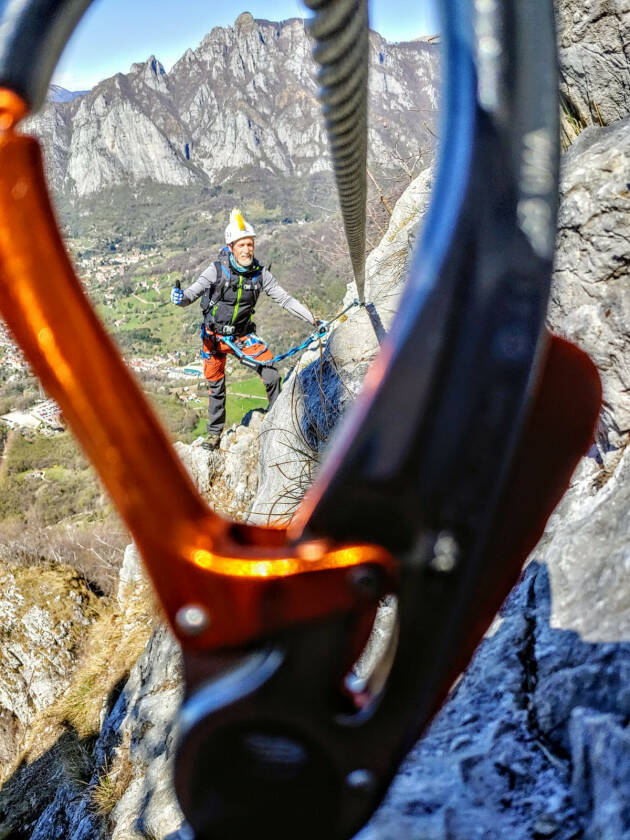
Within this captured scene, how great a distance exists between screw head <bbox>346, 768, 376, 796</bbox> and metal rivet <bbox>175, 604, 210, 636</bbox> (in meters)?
0.25

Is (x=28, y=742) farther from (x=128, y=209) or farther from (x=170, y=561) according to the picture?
(x=128, y=209)

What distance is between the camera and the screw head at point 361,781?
2.25 feet

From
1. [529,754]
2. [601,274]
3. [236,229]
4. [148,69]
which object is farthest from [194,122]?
[529,754]

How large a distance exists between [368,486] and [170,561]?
0.72ft

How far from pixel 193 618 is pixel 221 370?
25.7ft

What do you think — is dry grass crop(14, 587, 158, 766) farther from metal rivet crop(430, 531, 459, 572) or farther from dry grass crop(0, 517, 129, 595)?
metal rivet crop(430, 531, 459, 572)

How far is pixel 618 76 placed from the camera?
3.54 metres

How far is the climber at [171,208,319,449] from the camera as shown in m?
7.29

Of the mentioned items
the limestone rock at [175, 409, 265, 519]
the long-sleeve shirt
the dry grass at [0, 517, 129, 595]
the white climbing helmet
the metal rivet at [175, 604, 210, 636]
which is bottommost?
the dry grass at [0, 517, 129, 595]

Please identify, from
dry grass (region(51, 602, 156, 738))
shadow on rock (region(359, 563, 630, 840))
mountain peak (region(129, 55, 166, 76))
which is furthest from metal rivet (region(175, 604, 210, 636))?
mountain peak (region(129, 55, 166, 76))

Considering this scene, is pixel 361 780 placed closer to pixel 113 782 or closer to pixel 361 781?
pixel 361 781

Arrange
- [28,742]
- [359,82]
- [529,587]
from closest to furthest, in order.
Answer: [359,82]
[529,587]
[28,742]

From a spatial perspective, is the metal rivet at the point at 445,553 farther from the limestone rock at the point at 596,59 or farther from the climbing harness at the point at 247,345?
the climbing harness at the point at 247,345

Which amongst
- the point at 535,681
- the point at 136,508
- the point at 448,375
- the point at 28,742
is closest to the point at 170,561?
the point at 136,508
